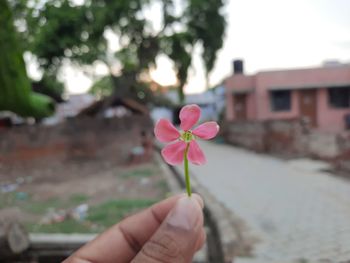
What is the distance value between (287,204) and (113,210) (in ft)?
8.59

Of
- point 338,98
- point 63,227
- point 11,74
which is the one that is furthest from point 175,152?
point 338,98

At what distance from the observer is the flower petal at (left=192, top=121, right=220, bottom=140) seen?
0.82 metres

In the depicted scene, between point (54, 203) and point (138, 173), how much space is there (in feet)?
12.6

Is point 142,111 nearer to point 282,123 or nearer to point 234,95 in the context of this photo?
point 282,123

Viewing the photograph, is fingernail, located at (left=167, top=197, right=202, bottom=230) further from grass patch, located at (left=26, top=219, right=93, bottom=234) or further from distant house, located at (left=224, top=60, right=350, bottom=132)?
distant house, located at (left=224, top=60, right=350, bottom=132)

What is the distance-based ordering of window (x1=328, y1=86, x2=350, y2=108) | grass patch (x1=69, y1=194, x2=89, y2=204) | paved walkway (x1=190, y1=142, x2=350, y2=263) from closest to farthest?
paved walkway (x1=190, y1=142, x2=350, y2=263)
grass patch (x1=69, y1=194, x2=89, y2=204)
window (x1=328, y1=86, x2=350, y2=108)

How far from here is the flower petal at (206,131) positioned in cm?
82

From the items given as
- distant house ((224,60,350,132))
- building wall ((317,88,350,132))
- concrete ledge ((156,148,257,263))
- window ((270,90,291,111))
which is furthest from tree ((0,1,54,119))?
building wall ((317,88,350,132))

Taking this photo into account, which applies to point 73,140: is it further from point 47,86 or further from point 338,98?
point 338,98

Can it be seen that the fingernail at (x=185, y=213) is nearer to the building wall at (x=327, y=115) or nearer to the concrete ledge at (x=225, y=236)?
the concrete ledge at (x=225, y=236)

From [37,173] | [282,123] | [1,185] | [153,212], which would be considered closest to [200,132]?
[153,212]

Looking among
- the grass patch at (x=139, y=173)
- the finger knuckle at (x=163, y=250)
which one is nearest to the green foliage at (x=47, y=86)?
the grass patch at (x=139, y=173)

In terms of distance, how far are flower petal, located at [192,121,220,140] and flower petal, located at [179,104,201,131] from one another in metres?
0.02

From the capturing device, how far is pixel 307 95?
71.3ft
